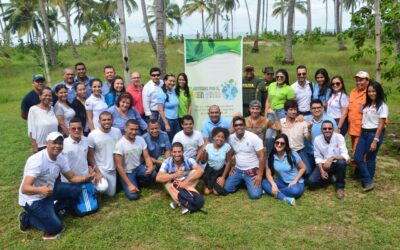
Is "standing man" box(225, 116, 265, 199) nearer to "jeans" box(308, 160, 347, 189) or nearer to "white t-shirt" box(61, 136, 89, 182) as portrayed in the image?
"jeans" box(308, 160, 347, 189)

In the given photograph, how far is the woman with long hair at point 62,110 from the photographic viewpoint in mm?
5527

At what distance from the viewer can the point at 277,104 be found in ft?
21.2

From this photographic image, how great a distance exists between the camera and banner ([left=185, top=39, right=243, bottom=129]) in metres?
7.08

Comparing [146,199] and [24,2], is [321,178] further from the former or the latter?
[24,2]

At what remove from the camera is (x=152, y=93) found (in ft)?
21.0

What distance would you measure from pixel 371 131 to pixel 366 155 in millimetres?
387

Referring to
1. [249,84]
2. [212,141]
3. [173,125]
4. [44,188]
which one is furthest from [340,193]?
[44,188]

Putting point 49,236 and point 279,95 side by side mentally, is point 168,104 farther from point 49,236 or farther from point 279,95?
point 49,236

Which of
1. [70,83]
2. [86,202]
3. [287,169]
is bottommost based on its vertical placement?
[86,202]

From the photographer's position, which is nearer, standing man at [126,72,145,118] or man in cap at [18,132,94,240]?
man in cap at [18,132,94,240]

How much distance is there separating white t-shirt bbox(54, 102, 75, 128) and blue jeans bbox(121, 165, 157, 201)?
126 cm

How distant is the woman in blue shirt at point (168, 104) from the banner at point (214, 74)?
656 millimetres

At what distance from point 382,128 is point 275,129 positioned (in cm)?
162

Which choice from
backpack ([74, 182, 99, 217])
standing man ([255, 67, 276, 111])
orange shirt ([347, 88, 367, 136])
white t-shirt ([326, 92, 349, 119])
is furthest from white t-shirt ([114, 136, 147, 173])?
orange shirt ([347, 88, 367, 136])
